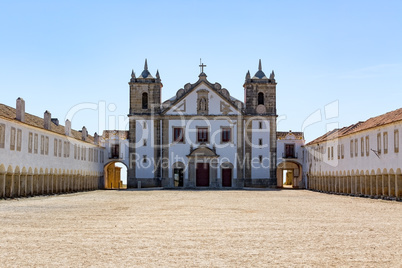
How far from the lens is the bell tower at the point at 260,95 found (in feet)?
180

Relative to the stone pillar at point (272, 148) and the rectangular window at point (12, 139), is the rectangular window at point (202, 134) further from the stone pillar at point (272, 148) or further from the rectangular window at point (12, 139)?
the rectangular window at point (12, 139)

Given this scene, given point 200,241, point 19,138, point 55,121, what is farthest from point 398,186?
point 55,121

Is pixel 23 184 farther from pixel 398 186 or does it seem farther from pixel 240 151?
pixel 240 151

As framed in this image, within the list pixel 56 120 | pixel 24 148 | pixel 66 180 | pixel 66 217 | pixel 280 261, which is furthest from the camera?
pixel 56 120

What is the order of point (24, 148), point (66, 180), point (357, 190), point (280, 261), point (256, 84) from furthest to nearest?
point (256, 84)
point (66, 180)
point (357, 190)
point (24, 148)
point (280, 261)

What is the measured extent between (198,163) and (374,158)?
21.7 metres

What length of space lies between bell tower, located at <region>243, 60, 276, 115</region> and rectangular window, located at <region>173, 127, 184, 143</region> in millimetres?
7007

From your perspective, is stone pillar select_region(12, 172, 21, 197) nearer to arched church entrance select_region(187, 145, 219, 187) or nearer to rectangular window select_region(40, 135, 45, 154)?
rectangular window select_region(40, 135, 45, 154)

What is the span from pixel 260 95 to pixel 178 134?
9.46 metres

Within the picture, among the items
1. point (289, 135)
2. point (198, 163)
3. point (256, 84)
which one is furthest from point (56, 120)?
point (289, 135)

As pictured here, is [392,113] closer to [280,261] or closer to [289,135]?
[289,135]

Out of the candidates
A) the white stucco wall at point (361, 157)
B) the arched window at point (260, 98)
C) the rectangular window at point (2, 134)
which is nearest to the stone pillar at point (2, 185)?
the rectangular window at point (2, 134)

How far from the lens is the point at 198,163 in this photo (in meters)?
53.8

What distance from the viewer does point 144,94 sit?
55.8 metres
